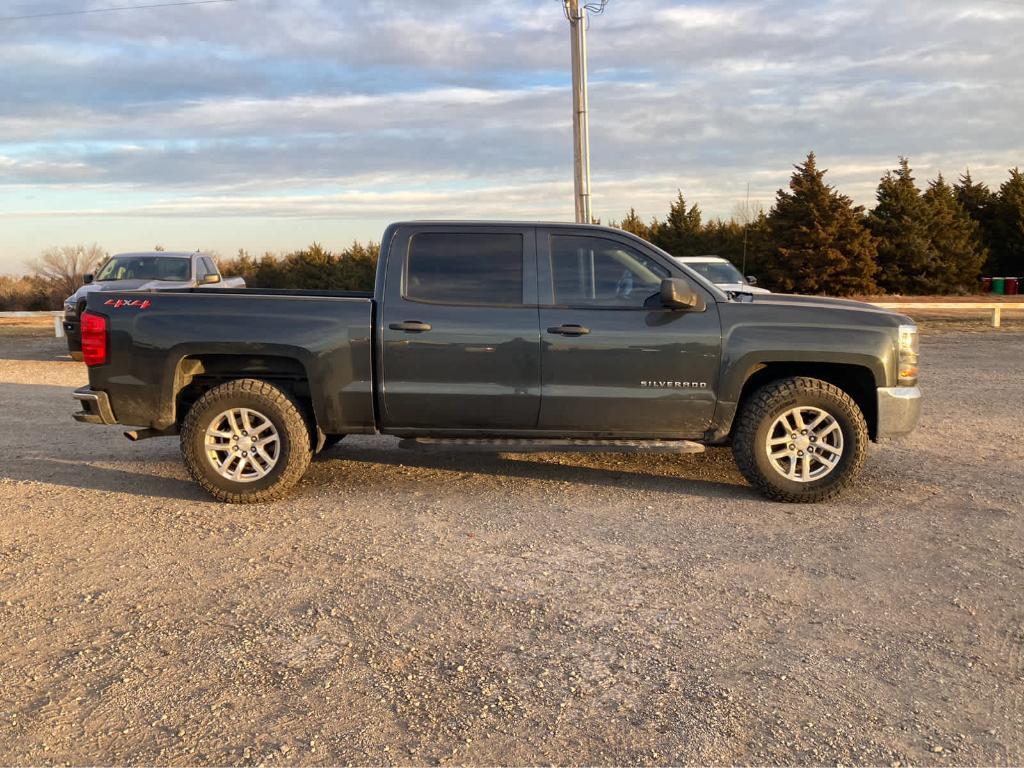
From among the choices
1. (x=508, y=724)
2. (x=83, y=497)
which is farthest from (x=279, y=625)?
(x=83, y=497)

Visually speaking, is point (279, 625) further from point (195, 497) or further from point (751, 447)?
point (751, 447)

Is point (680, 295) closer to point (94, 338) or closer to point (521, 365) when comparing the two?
point (521, 365)

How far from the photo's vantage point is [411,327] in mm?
6207

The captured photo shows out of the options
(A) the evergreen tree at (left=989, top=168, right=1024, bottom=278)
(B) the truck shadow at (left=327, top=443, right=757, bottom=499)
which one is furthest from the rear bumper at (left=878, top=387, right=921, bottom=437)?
(A) the evergreen tree at (left=989, top=168, right=1024, bottom=278)

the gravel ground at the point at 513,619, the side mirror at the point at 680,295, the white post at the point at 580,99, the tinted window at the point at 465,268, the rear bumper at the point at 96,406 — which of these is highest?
the white post at the point at 580,99

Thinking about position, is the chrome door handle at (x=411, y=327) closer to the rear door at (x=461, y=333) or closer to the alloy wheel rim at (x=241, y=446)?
the rear door at (x=461, y=333)

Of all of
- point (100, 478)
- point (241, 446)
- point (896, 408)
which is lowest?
point (100, 478)

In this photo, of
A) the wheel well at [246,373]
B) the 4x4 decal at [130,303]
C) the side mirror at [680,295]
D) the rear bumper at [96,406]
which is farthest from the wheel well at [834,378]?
the rear bumper at [96,406]

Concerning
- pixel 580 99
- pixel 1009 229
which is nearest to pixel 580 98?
pixel 580 99

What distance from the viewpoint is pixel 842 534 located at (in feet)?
18.1

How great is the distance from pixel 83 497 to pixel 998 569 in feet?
19.3

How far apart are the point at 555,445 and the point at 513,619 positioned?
2.20 metres

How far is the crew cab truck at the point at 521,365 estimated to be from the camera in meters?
6.20

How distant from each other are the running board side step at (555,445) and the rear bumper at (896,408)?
4.16ft
